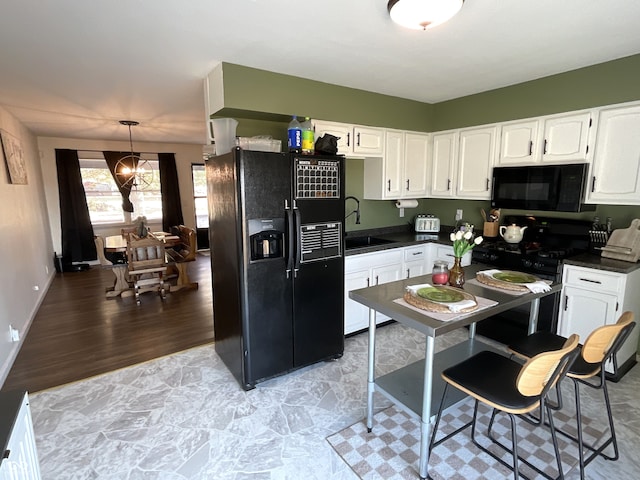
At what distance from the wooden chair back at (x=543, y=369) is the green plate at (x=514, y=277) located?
0.66m

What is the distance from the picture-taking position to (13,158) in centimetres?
397

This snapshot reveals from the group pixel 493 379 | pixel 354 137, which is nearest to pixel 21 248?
Result: pixel 354 137

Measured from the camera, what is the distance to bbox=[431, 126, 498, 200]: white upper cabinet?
3.50 metres

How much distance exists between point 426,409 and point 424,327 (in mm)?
479

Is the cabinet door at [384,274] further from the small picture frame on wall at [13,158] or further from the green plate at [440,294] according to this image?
the small picture frame on wall at [13,158]

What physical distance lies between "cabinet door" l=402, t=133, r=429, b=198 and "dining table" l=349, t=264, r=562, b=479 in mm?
1738

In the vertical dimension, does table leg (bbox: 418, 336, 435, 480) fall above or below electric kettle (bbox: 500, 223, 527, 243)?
below

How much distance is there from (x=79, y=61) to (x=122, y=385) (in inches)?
101

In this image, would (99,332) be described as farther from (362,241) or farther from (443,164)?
(443,164)

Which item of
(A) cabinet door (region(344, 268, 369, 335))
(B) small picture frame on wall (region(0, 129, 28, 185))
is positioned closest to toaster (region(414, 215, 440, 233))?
(A) cabinet door (region(344, 268, 369, 335))

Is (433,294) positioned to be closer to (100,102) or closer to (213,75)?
(213,75)

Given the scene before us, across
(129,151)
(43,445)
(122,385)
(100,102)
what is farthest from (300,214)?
(129,151)

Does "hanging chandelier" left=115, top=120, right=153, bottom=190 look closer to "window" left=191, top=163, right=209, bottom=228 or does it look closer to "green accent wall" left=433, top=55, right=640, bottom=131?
"window" left=191, top=163, right=209, bottom=228

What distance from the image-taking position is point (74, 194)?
21.6ft
